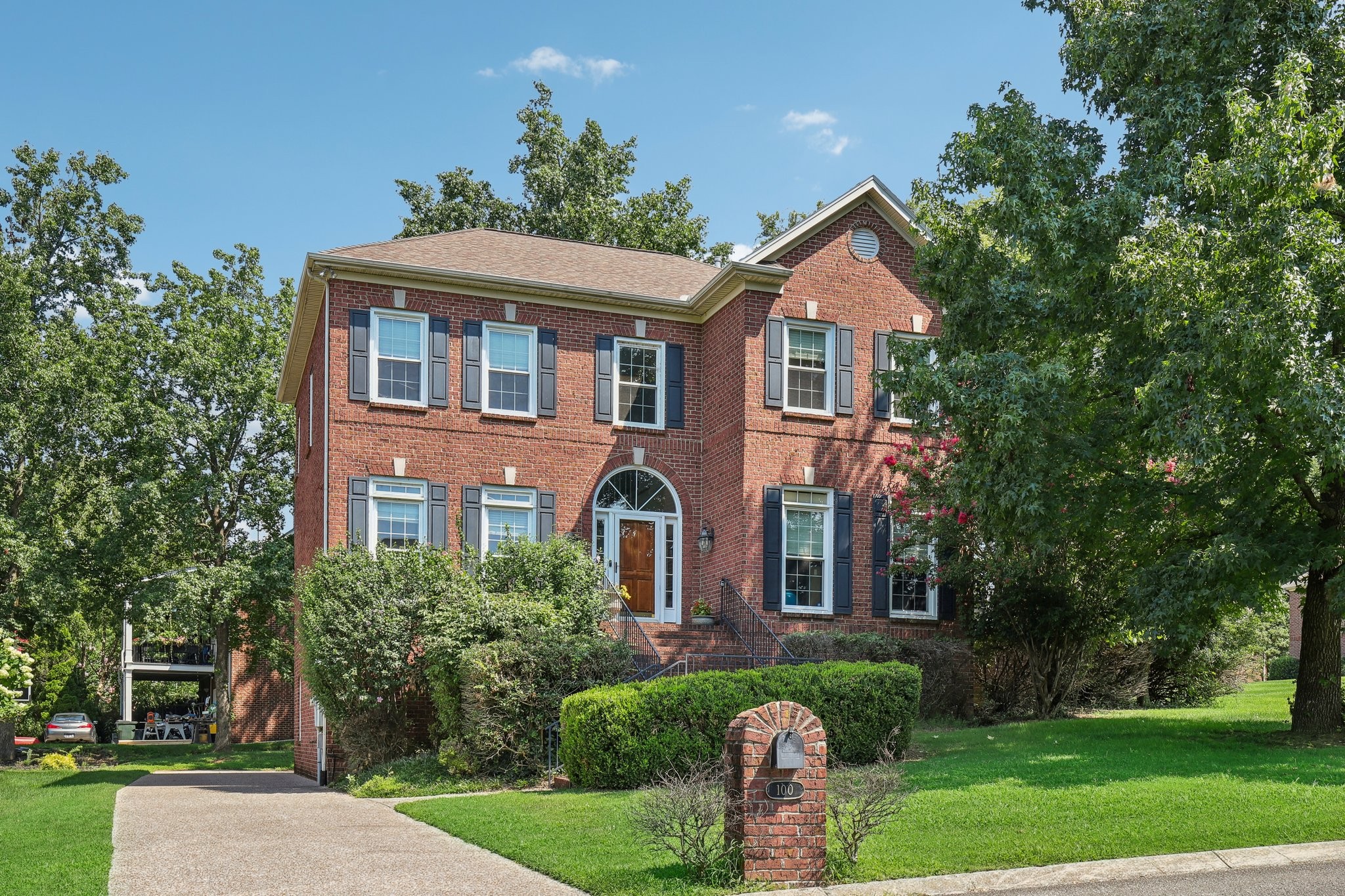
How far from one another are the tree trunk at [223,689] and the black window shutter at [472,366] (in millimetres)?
12070

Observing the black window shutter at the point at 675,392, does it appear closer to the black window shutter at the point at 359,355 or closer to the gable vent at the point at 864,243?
the gable vent at the point at 864,243

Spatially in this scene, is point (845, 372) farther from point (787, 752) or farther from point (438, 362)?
point (787, 752)

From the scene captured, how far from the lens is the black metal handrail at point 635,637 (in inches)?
638

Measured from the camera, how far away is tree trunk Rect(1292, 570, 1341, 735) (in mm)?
14016

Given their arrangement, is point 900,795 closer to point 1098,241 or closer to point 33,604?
point 1098,241

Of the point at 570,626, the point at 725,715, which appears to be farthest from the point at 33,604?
the point at 725,715

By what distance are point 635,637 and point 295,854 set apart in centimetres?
872

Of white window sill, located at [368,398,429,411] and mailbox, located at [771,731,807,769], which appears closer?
mailbox, located at [771,731,807,769]

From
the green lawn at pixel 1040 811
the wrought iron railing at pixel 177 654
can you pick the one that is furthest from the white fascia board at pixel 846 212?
the wrought iron railing at pixel 177 654

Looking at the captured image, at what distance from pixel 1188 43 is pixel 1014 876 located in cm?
1098

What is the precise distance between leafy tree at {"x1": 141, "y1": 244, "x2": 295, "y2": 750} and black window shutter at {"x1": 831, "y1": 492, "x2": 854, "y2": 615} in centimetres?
1374

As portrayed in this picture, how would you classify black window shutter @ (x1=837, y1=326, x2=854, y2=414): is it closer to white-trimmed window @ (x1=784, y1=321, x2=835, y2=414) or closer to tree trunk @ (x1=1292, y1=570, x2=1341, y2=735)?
white-trimmed window @ (x1=784, y1=321, x2=835, y2=414)

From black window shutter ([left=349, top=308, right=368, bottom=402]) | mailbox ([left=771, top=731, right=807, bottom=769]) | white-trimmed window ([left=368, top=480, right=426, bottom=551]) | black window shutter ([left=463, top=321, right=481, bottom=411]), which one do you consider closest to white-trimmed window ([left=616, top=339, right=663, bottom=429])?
black window shutter ([left=463, top=321, right=481, bottom=411])

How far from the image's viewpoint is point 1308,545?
1352 centimetres
